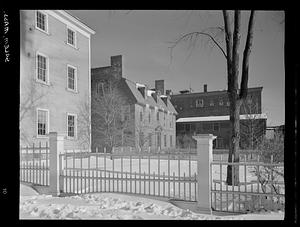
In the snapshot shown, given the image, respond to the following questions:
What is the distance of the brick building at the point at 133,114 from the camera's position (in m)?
3.51

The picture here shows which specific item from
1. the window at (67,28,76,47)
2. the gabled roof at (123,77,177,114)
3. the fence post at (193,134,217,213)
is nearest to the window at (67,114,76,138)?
the gabled roof at (123,77,177,114)

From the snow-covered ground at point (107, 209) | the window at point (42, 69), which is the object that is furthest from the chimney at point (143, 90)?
the snow-covered ground at point (107, 209)

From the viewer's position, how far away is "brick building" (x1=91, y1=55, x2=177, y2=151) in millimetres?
3506

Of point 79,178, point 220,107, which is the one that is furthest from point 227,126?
point 79,178

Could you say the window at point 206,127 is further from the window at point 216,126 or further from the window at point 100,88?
the window at point 100,88

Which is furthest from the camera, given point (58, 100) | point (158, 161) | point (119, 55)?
point (58, 100)

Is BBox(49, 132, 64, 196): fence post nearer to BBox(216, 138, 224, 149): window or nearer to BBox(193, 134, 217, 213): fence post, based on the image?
BBox(193, 134, 217, 213): fence post

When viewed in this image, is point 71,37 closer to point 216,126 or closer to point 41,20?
point 41,20
